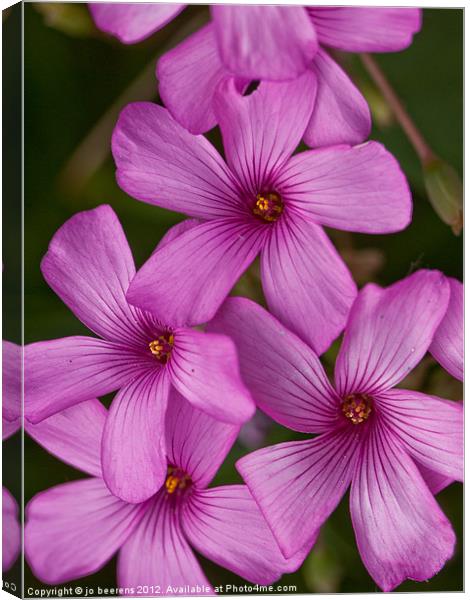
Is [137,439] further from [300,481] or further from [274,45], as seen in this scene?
[274,45]

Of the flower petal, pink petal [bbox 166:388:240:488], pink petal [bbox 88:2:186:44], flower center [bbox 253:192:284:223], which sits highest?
pink petal [bbox 88:2:186:44]

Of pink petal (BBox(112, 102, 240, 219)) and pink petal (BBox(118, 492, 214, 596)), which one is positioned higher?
pink petal (BBox(112, 102, 240, 219))

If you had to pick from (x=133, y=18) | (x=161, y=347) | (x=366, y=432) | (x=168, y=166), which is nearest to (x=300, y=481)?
(x=366, y=432)

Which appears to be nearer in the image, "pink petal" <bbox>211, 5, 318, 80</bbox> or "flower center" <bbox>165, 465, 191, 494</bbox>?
"pink petal" <bbox>211, 5, 318, 80</bbox>

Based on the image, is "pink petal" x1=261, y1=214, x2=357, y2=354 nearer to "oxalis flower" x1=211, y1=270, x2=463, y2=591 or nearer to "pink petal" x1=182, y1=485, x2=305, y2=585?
"oxalis flower" x1=211, y1=270, x2=463, y2=591

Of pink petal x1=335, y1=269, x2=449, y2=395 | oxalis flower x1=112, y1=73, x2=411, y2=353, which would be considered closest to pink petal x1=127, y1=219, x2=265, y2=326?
oxalis flower x1=112, y1=73, x2=411, y2=353
